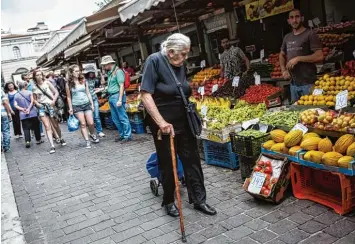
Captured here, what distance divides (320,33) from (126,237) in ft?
22.1

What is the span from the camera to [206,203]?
4340mm

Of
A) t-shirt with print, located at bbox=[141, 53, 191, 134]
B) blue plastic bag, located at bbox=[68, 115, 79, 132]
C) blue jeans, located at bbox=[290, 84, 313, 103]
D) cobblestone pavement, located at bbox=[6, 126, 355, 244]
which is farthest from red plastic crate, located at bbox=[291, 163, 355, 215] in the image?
blue plastic bag, located at bbox=[68, 115, 79, 132]

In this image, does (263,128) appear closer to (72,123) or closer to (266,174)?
(266,174)

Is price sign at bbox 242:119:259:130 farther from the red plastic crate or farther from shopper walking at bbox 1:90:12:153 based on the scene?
shopper walking at bbox 1:90:12:153

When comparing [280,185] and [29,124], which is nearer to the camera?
[280,185]

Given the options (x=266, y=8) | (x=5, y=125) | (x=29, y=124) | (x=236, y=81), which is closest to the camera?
(x=236, y=81)

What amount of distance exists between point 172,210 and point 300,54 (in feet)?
9.54

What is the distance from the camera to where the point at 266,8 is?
965 cm

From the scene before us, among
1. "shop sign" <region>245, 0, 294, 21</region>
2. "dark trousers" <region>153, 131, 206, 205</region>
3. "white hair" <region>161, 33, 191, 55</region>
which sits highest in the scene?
"shop sign" <region>245, 0, 294, 21</region>

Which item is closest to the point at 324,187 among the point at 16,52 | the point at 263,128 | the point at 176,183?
the point at 263,128

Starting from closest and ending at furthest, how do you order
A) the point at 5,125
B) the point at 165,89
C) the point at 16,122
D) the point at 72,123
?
1. the point at 165,89
2. the point at 72,123
3. the point at 5,125
4. the point at 16,122

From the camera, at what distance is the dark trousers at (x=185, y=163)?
408 cm

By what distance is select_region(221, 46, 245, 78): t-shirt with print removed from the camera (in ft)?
26.2

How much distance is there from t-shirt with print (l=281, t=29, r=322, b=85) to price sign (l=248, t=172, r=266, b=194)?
6.58 ft
